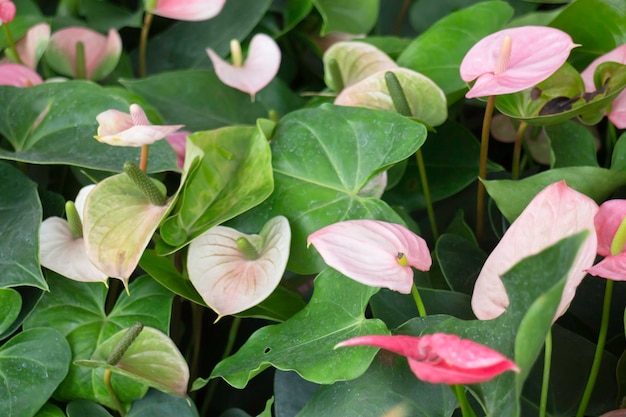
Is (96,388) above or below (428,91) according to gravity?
below

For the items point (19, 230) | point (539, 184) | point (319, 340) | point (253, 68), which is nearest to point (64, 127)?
point (19, 230)

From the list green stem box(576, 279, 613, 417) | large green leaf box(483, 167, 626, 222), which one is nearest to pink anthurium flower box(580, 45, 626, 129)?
large green leaf box(483, 167, 626, 222)

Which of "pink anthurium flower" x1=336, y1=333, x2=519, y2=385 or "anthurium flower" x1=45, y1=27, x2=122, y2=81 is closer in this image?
"pink anthurium flower" x1=336, y1=333, x2=519, y2=385

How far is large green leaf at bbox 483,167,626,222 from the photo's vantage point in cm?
58

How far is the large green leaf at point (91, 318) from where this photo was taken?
0.60 metres

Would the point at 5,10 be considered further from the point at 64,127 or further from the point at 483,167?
the point at 483,167

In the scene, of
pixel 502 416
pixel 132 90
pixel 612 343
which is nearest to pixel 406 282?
pixel 502 416

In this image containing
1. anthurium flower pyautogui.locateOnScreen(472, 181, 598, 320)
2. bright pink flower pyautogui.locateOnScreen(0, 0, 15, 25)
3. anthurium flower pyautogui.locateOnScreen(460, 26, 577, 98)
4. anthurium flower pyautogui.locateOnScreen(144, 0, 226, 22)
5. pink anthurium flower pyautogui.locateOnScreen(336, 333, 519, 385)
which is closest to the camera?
pink anthurium flower pyautogui.locateOnScreen(336, 333, 519, 385)

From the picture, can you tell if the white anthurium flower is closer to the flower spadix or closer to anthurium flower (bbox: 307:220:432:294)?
the flower spadix

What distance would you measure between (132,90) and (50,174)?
0.14 meters

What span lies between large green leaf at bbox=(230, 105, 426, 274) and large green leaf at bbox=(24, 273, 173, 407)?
113mm

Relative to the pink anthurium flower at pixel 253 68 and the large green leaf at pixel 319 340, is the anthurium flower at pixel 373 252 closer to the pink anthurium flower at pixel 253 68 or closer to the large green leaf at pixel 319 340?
the large green leaf at pixel 319 340

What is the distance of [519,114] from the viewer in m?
0.66

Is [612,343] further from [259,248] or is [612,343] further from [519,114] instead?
[259,248]
